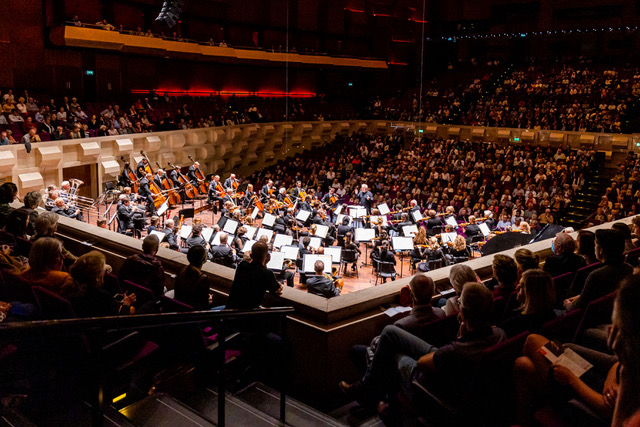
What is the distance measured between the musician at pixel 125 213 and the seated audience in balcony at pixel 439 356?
915 centimetres

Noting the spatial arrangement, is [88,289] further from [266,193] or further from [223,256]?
[266,193]

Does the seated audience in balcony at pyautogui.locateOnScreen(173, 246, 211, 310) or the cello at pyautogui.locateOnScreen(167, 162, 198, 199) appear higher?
the seated audience in balcony at pyautogui.locateOnScreen(173, 246, 211, 310)

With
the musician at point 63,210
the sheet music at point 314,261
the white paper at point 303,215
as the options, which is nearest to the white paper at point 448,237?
the white paper at point 303,215

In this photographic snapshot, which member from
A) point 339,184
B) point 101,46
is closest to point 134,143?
point 101,46

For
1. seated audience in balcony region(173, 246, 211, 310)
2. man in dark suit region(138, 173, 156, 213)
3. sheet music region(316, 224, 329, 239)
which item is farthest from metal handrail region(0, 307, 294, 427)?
man in dark suit region(138, 173, 156, 213)

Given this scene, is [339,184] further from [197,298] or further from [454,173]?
[197,298]

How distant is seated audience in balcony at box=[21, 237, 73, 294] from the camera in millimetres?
3531

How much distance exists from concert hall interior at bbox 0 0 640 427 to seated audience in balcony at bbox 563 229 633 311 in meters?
0.02

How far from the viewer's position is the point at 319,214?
12.6m

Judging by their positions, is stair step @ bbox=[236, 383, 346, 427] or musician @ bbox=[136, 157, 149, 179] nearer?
stair step @ bbox=[236, 383, 346, 427]

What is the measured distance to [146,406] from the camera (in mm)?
2955

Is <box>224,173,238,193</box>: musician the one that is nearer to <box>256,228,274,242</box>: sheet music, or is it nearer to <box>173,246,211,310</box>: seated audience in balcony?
<box>256,228,274,242</box>: sheet music

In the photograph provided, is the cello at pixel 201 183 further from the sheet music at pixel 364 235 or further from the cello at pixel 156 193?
the sheet music at pixel 364 235

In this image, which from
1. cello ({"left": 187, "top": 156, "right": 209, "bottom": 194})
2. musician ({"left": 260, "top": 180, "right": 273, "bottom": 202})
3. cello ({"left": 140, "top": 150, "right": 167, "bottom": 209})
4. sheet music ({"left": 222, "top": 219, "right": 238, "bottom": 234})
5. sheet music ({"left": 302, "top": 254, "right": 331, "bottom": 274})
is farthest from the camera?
cello ({"left": 187, "top": 156, "right": 209, "bottom": 194})
